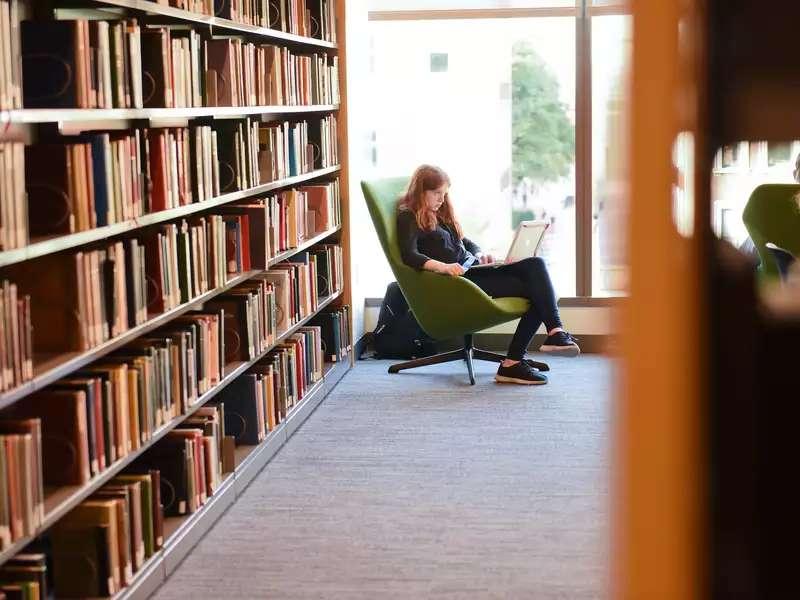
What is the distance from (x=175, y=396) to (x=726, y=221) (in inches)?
114

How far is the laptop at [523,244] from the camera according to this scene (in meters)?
5.96

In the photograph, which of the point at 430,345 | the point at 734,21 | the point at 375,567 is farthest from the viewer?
the point at 430,345

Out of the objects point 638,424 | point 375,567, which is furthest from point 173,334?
point 638,424

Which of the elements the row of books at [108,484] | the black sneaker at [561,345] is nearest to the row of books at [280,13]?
the row of books at [108,484]

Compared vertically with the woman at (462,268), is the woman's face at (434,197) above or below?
above

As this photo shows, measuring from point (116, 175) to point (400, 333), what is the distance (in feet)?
11.8

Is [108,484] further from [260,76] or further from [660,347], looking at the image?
[660,347]

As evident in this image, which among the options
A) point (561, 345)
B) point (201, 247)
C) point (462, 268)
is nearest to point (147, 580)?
point (201, 247)

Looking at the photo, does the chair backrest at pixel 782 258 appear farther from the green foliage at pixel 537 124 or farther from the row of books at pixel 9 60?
the green foliage at pixel 537 124

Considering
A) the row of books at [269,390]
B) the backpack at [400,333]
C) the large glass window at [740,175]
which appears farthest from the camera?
the backpack at [400,333]

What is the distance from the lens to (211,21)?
3984 mm

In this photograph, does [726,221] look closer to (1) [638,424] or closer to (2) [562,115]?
(1) [638,424]

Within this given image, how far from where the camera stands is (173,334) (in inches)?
144

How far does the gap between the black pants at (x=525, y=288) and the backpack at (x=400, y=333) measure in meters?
0.67
